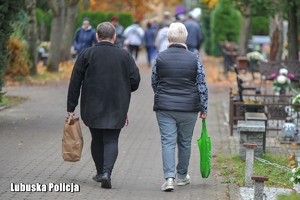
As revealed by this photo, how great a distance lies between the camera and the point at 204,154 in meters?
8.27

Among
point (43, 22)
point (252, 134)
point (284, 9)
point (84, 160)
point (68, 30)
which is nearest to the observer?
point (84, 160)

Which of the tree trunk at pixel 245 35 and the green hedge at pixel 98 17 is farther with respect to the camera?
the green hedge at pixel 98 17

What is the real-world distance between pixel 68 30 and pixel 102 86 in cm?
1955

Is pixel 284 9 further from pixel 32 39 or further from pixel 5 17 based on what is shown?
pixel 32 39

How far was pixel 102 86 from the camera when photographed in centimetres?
792

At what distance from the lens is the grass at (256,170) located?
28.0ft

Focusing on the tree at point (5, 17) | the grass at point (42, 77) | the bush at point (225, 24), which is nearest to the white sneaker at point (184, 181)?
the tree at point (5, 17)

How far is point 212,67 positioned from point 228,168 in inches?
766

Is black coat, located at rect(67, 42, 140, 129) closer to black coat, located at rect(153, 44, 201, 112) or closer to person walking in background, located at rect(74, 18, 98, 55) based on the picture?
black coat, located at rect(153, 44, 201, 112)

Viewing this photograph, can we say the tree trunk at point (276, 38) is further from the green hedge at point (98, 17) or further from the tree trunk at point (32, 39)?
the green hedge at point (98, 17)

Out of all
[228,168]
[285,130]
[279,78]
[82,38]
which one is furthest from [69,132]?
[82,38]

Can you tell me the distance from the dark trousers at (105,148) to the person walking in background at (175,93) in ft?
1.77

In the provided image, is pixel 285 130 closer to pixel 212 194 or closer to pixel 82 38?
pixel 212 194

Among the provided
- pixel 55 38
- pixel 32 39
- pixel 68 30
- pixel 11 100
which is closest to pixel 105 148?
pixel 11 100
